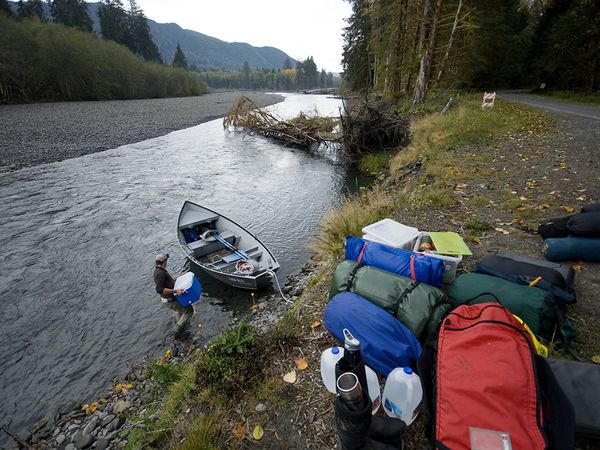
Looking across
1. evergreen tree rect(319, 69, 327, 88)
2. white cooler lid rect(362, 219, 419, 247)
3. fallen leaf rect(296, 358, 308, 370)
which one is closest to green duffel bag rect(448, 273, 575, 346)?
white cooler lid rect(362, 219, 419, 247)

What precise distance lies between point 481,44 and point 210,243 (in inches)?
1208

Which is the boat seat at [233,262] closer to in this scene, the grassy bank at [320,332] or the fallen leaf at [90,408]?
the grassy bank at [320,332]

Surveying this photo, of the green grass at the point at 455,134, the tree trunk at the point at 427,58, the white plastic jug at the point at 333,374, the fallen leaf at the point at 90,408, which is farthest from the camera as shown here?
the tree trunk at the point at 427,58

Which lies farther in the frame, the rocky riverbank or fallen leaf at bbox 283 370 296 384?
the rocky riverbank

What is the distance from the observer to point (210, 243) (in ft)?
29.0

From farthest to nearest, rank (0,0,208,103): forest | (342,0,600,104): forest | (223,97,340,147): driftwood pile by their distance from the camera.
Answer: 1. (0,0,208,103): forest
2. (223,97,340,147): driftwood pile
3. (342,0,600,104): forest

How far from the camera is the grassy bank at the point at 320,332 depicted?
119 inches

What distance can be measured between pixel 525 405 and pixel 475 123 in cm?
1427

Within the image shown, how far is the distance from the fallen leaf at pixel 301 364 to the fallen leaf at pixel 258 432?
0.79 metres

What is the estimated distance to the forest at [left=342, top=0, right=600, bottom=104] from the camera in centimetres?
1866

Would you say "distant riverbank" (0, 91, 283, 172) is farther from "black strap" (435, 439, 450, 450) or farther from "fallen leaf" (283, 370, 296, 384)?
"black strap" (435, 439, 450, 450)

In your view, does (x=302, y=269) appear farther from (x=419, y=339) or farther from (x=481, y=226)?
(x=419, y=339)

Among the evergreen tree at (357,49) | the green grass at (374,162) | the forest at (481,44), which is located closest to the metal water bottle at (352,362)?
the green grass at (374,162)

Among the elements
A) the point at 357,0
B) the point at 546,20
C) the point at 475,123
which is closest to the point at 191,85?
the point at 357,0
